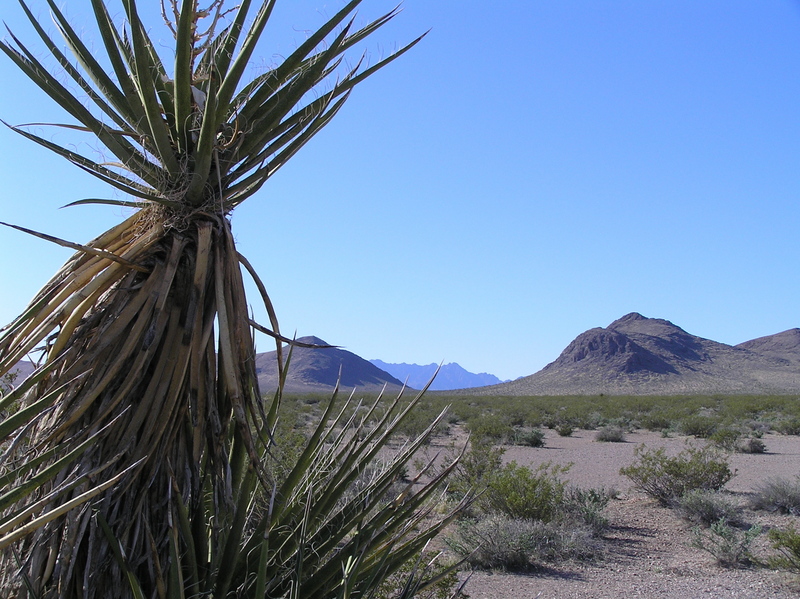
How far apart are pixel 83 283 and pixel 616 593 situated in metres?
6.42

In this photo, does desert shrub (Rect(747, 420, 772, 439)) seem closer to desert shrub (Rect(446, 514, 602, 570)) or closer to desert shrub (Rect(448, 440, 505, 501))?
desert shrub (Rect(448, 440, 505, 501))

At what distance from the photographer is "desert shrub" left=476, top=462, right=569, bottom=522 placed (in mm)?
8844

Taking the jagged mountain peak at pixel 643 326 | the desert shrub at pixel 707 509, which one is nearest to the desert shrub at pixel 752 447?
the desert shrub at pixel 707 509

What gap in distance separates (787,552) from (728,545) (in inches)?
25.4

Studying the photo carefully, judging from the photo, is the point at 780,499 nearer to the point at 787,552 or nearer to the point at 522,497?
the point at 787,552

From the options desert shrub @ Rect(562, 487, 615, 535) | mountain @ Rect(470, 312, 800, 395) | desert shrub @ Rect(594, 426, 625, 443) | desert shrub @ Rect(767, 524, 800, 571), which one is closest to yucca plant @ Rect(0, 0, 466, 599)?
desert shrub @ Rect(767, 524, 800, 571)

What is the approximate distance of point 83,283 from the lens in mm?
2232

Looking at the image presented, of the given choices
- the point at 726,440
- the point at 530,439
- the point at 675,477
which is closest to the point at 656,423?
the point at 726,440

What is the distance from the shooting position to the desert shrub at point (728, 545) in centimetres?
731

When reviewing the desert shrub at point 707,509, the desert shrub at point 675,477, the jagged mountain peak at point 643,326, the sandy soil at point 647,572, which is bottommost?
the sandy soil at point 647,572

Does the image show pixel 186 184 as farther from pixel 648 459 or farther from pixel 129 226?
pixel 648 459

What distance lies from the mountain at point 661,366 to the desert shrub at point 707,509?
184 feet

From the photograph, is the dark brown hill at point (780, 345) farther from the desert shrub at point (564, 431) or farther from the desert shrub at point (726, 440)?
the desert shrub at point (726, 440)

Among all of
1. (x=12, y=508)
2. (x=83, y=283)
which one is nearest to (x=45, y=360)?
(x=83, y=283)
